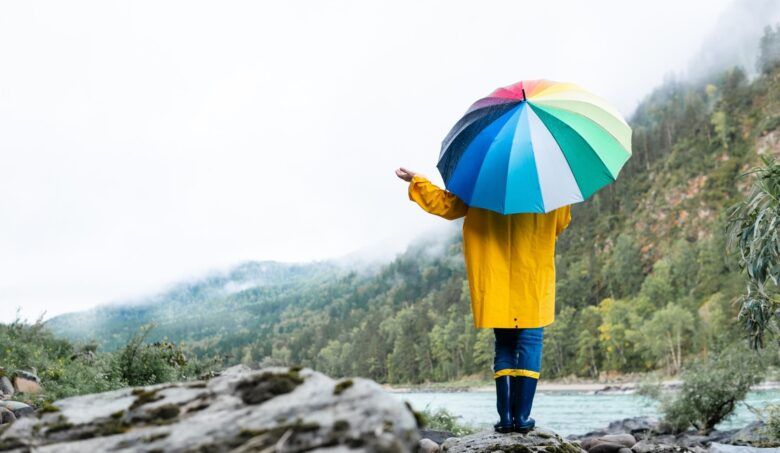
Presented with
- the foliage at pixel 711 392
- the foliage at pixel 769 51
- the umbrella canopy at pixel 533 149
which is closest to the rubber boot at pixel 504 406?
the umbrella canopy at pixel 533 149

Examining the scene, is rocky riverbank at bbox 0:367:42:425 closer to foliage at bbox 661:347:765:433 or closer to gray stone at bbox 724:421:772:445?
gray stone at bbox 724:421:772:445

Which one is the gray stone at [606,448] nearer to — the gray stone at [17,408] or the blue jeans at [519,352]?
the blue jeans at [519,352]

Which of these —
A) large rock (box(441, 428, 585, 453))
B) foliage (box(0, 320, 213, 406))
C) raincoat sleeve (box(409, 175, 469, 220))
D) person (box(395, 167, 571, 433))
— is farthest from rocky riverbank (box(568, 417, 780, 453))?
foliage (box(0, 320, 213, 406))

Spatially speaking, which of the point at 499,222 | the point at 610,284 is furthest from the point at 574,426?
the point at 610,284

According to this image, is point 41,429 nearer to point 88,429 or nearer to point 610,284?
point 88,429

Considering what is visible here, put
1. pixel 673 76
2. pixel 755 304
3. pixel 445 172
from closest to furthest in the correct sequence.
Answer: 1. pixel 445 172
2. pixel 755 304
3. pixel 673 76

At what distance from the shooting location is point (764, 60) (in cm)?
11844

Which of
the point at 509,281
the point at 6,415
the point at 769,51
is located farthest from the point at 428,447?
the point at 769,51

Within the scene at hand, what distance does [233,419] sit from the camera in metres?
2.03

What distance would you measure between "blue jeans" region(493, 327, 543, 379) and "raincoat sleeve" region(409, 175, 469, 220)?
0.97 meters

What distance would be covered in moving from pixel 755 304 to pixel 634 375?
2586 inches

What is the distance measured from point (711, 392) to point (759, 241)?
10.3m

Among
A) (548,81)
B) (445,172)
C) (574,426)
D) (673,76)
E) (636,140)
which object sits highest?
(673,76)

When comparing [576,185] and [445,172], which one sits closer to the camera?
[576,185]
